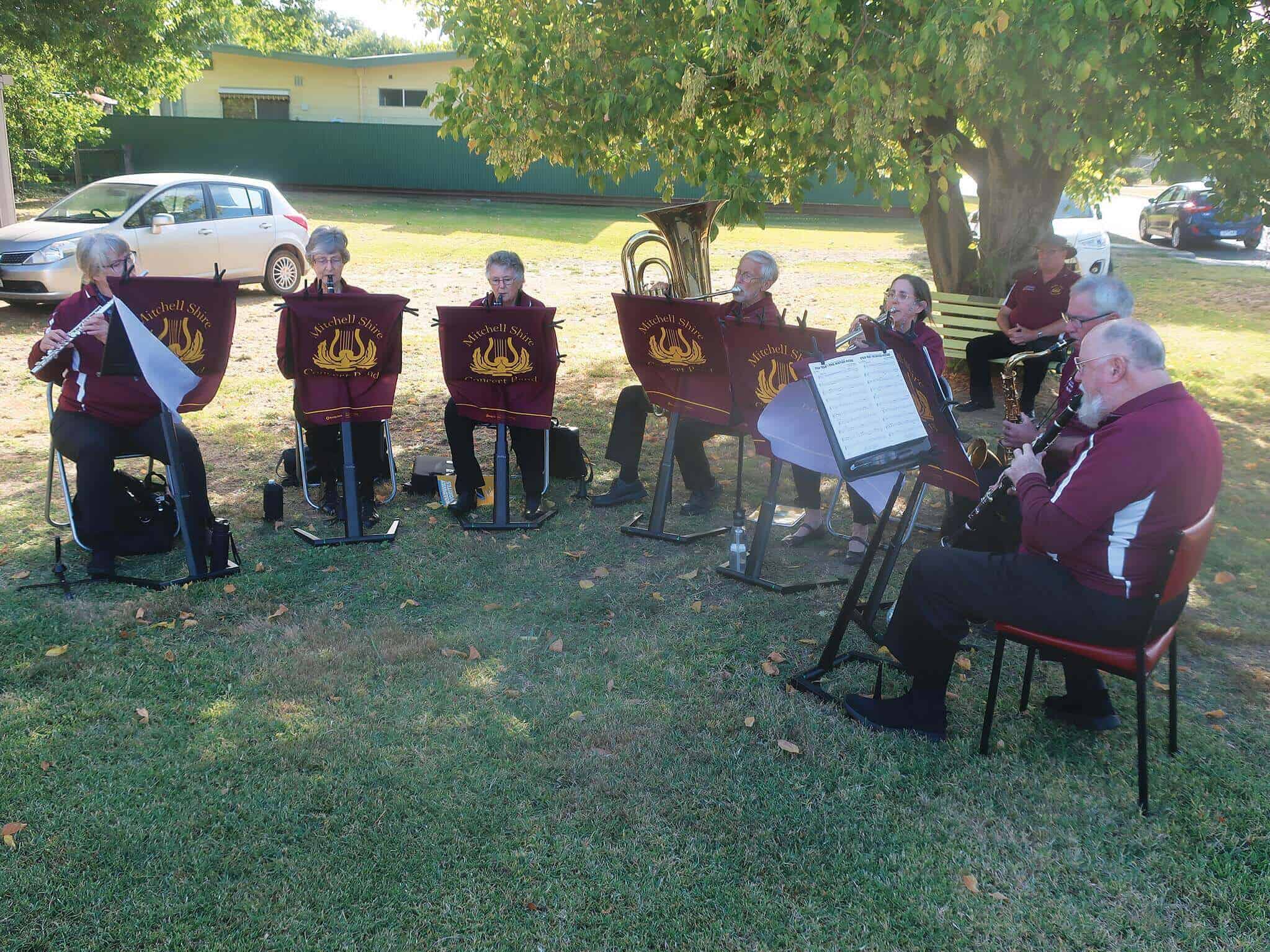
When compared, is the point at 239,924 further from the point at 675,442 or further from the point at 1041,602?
the point at 675,442

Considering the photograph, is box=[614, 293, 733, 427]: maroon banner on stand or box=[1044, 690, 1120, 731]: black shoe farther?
box=[614, 293, 733, 427]: maroon banner on stand

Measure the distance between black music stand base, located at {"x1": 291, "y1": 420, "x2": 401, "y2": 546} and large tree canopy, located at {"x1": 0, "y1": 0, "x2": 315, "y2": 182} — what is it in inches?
411

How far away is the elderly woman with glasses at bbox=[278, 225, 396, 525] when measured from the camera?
19.9 ft

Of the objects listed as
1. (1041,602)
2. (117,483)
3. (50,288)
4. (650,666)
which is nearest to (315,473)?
(117,483)

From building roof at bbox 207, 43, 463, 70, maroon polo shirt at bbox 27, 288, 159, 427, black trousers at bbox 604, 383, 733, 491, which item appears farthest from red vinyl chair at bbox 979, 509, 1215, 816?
building roof at bbox 207, 43, 463, 70

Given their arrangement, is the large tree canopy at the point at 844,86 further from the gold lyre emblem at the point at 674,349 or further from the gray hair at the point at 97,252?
the gray hair at the point at 97,252

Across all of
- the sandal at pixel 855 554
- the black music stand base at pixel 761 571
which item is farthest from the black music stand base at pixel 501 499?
the sandal at pixel 855 554

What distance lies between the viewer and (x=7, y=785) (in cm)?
363

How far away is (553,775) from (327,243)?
12.5 feet

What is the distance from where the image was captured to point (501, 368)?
238 inches

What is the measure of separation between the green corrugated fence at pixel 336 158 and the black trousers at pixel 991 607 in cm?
2539

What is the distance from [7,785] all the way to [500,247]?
16.4 metres

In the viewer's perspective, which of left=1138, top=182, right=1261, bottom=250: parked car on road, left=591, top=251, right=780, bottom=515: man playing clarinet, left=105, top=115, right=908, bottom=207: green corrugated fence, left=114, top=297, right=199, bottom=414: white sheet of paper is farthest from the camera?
left=105, top=115, right=908, bottom=207: green corrugated fence

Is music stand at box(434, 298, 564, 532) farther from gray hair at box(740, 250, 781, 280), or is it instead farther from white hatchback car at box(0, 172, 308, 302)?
white hatchback car at box(0, 172, 308, 302)
